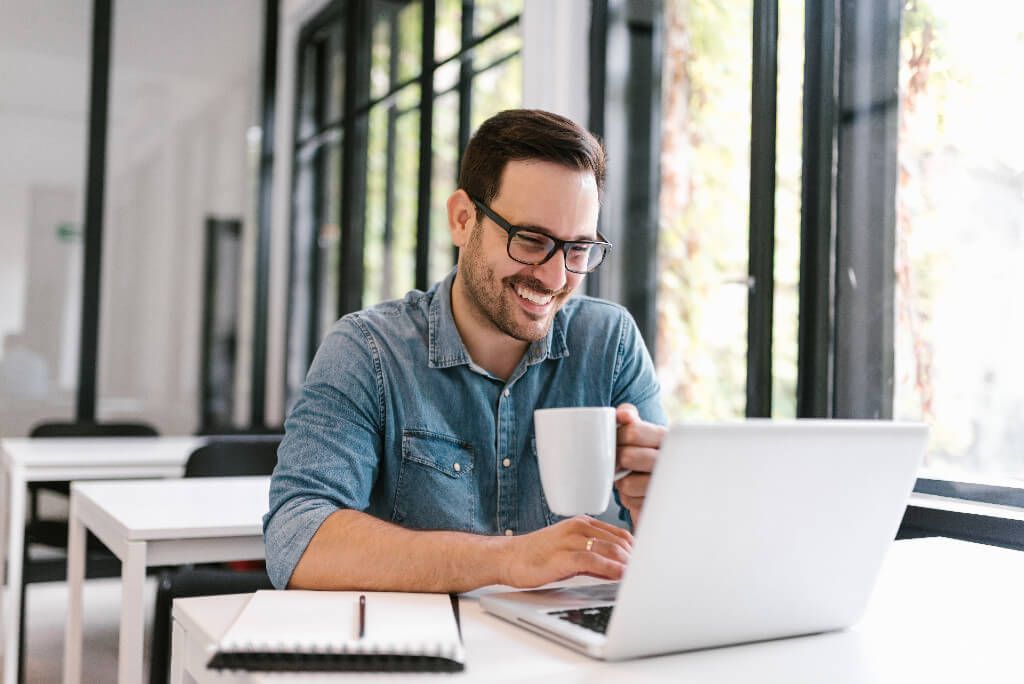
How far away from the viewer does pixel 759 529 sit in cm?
86

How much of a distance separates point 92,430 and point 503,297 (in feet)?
10.2

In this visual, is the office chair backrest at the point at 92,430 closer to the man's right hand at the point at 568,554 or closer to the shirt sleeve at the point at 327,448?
the shirt sleeve at the point at 327,448

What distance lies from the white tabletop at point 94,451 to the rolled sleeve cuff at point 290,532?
1.55 metres

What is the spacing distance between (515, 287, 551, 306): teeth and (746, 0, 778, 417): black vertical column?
107 centimetres

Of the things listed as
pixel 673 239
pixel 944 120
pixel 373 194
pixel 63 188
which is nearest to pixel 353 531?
pixel 944 120

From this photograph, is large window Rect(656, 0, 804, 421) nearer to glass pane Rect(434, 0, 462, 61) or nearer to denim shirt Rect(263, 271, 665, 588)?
denim shirt Rect(263, 271, 665, 588)

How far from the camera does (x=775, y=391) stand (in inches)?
92.4

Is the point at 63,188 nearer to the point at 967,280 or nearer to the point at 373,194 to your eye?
the point at 373,194

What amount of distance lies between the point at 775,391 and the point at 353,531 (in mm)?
1448

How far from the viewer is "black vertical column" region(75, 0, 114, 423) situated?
4887 millimetres

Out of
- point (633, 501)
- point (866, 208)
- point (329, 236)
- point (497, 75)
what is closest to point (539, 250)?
point (633, 501)

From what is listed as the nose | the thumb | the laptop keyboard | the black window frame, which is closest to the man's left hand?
the thumb

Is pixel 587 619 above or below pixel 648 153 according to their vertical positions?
below

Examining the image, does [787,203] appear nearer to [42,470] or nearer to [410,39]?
[42,470]
